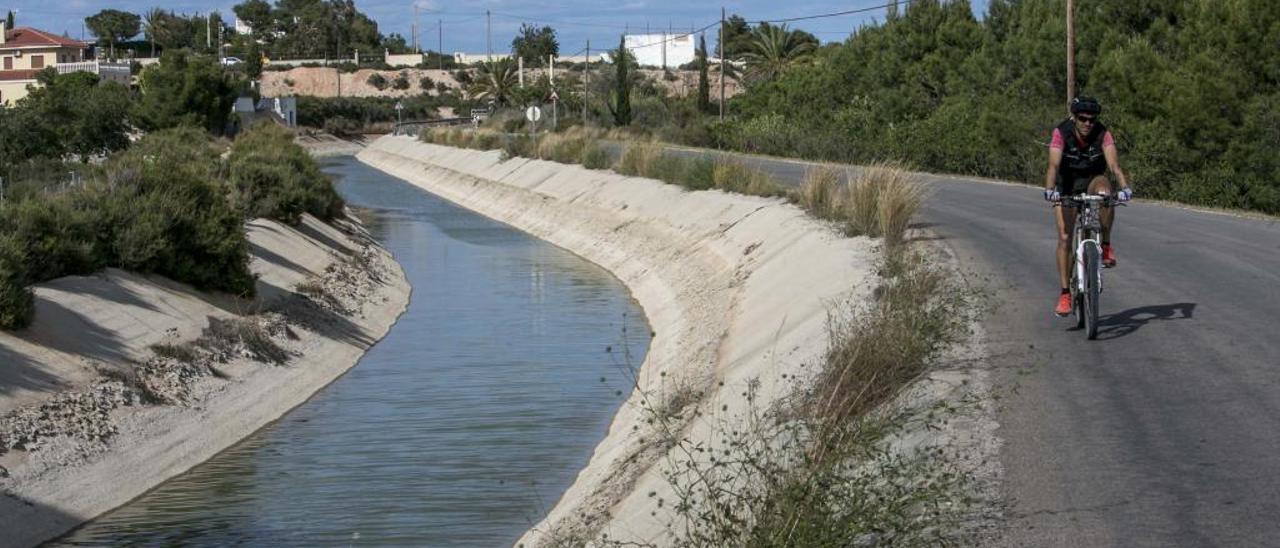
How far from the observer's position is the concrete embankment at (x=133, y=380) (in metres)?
15.4

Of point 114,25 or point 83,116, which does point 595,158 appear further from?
point 114,25

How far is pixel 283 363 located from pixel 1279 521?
16.6m

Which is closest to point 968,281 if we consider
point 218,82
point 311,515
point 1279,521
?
point 311,515

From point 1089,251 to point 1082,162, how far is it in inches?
27.7

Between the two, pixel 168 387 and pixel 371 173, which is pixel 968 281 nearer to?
pixel 168 387

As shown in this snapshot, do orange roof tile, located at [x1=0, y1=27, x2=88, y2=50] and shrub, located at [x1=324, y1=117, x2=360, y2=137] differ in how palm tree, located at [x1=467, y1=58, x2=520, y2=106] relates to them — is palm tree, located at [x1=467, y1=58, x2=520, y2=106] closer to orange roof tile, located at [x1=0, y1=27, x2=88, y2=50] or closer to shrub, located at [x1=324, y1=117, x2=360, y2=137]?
shrub, located at [x1=324, y1=117, x2=360, y2=137]

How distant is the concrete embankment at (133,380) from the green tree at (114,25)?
175129mm

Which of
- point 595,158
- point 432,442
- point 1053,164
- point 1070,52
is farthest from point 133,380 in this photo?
point 595,158

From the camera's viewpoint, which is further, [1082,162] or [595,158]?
[595,158]

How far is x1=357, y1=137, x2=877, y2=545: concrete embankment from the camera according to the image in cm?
1238

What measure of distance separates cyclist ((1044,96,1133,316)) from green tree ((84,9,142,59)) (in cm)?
18880

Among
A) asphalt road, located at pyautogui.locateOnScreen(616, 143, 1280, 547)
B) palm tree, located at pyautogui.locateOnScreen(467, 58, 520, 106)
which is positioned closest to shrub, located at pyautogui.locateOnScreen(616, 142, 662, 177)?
asphalt road, located at pyautogui.locateOnScreen(616, 143, 1280, 547)

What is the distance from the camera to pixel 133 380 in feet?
61.4

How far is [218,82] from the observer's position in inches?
3666
